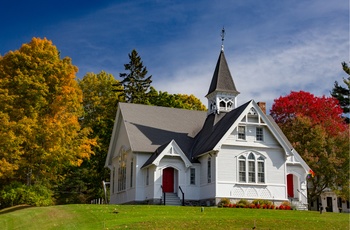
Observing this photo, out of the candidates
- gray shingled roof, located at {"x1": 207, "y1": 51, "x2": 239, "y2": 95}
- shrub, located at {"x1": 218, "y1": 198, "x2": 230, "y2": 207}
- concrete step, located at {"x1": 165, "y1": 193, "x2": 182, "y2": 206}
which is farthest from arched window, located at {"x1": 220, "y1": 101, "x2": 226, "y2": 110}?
shrub, located at {"x1": 218, "y1": 198, "x2": 230, "y2": 207}

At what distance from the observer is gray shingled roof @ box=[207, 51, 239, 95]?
42.2 metres

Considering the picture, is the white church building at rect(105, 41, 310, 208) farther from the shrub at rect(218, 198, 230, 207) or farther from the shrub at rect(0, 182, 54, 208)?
the shrub at rect(0, 182, 54, 208)

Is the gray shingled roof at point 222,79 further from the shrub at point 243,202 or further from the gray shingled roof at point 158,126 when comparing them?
the shrub at point 243,202

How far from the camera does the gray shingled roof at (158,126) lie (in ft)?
127

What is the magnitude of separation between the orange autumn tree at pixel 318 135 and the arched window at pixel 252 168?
346 inches

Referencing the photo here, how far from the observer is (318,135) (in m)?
44.4

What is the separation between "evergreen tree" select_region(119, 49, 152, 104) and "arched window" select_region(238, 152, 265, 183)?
85.7 feet

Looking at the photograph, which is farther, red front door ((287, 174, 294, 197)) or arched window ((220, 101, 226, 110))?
arched window ((220, 101, 226, 110))

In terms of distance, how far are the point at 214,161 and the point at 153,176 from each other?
452 cm

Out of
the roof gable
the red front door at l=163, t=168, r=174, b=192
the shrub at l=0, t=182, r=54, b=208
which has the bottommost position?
the shrub at l=0, t=182, r=54, b=208

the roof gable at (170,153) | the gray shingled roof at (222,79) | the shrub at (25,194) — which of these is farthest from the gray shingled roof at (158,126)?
the shrub at (25,194)

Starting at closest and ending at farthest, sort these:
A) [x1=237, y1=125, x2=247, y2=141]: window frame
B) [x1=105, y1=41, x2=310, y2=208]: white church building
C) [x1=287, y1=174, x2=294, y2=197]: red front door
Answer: [x1=105, y1=41, x2=310, y2=208]: white church building
[x1=237, y1=125, x2=247, y2=141]: window frame
[x1=287, y1=174, x2=294, y2=197]: red front door

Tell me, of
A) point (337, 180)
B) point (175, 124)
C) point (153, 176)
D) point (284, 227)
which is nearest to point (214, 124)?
point (175, 124)

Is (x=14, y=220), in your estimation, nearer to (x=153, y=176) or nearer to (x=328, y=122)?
(x=153, y=176)
